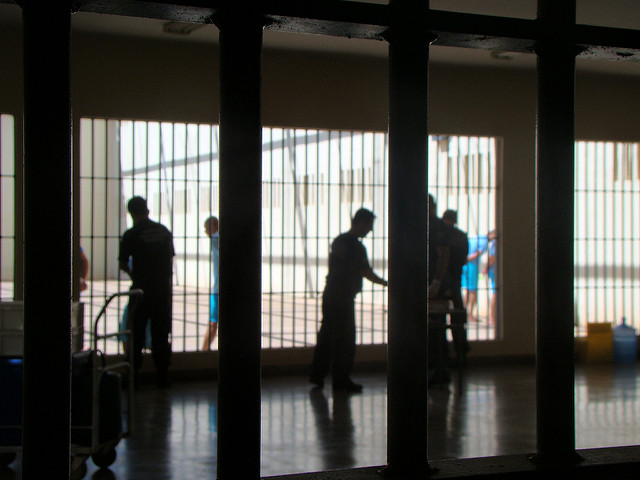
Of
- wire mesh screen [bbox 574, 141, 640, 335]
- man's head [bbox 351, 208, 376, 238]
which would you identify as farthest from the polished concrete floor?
wire mesh screen [bbox 574, 141, 640, 335]

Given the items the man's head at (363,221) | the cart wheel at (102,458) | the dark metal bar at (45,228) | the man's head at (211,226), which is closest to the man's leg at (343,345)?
the man's head at (363,221)

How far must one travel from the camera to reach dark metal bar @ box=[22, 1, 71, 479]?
1.57 m

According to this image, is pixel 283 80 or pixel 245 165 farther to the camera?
pixel 283 80

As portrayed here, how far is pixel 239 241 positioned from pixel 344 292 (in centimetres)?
401

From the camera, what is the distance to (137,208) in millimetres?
5812

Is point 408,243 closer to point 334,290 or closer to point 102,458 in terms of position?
point 102,458

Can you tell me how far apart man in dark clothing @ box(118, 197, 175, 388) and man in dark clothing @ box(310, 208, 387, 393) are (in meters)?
1.19

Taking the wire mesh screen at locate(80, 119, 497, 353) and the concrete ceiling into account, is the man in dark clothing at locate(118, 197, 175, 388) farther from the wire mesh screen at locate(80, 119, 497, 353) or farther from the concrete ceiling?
the concrete ceiling

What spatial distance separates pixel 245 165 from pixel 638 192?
7110mm

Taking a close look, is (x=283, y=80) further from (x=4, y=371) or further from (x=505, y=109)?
(x=4, y=371)

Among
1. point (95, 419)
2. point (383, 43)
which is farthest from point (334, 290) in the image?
point (95, 419)

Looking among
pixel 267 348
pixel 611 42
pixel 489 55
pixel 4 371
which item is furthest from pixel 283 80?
pixel 611 42

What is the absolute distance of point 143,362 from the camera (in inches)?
242

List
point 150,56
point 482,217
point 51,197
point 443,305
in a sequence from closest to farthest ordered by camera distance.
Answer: point 51,197
point 443,305
point 150,56
point 482,217
